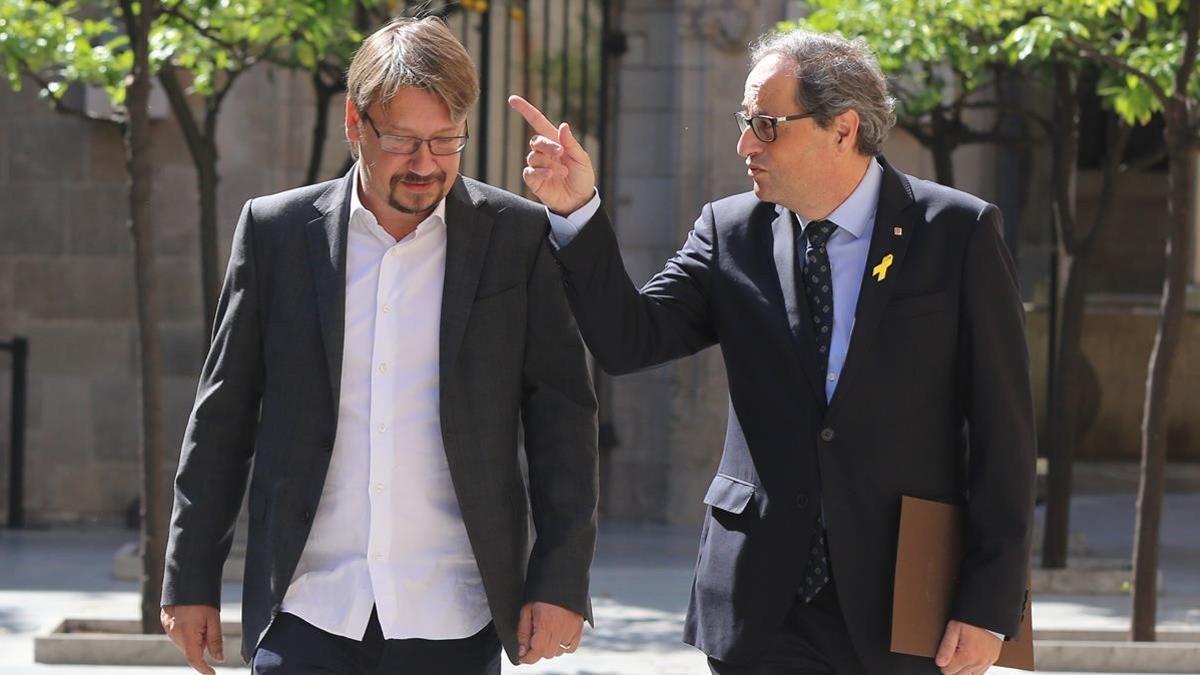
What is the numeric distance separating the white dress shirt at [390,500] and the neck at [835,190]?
0.75 meters

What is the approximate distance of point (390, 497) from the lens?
361 centimetres

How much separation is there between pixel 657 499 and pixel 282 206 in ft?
27.3

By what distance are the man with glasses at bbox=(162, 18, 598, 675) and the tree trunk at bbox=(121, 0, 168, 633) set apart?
3.95m

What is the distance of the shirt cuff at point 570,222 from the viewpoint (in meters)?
3.78

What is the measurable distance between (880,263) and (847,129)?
10.6 inches

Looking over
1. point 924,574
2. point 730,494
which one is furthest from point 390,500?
point 924,574

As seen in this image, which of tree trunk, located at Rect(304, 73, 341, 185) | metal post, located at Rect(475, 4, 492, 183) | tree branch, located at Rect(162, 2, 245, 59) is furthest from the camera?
metal post, located at Rect(475, 4, 492, 183)

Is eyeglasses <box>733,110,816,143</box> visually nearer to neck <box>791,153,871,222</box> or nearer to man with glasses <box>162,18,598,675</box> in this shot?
neck <box>791,153,871,222</box>

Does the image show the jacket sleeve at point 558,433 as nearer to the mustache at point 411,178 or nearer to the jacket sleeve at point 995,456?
the mustache at point 411,178

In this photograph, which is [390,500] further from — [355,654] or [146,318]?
[146,318]

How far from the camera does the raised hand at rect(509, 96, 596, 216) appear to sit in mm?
3725

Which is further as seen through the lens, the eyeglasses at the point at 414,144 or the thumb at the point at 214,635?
the thumb at the point at 214,635

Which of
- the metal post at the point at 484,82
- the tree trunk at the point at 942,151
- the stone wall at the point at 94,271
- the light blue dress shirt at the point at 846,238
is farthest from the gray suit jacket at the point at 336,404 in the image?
the stone wall at the point at 94,271

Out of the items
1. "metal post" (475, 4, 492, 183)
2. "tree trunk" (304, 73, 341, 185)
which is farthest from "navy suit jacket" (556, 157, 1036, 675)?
"metal post" (475, 4, 492, 183)
